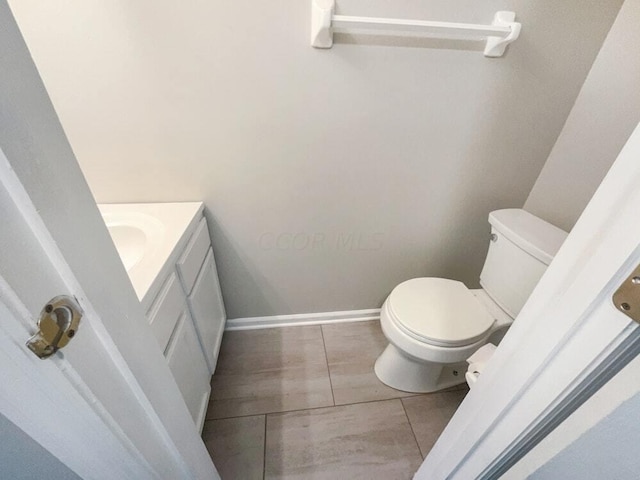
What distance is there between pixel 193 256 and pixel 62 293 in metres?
0.78

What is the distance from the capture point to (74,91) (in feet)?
3.11

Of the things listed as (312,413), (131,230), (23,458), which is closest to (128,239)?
(131,230)

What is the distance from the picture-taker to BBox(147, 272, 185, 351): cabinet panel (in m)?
0.76

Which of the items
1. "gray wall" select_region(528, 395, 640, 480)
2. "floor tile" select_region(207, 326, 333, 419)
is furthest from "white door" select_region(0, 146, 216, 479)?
"floor tile" select_region(207, 326, 333, 419)

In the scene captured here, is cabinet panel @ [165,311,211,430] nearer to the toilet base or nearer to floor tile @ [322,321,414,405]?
floor tile @ [322,321,414,405]

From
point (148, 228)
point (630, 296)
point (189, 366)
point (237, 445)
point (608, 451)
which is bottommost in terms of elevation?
point (237, 445)

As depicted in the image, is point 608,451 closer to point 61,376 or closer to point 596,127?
point 61,376

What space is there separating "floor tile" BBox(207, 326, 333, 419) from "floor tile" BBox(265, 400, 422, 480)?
74 mm

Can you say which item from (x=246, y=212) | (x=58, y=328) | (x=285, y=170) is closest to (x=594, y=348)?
(x=58, y=328)

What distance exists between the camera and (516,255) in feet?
3.73

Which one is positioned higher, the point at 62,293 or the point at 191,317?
the point at 62,293

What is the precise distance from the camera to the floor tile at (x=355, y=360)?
135 cm

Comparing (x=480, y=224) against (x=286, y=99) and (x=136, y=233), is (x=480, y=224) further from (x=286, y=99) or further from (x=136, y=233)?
(x=136, y=233)

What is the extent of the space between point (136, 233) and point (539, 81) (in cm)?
168
